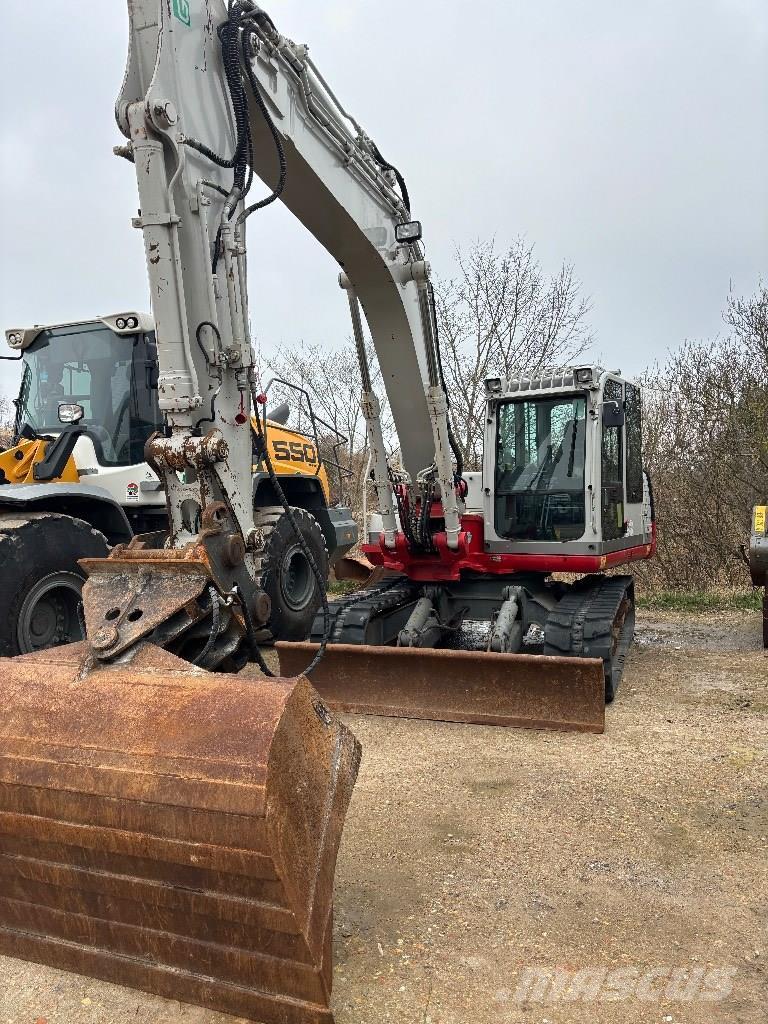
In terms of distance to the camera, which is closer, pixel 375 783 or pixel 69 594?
pixel 375 783

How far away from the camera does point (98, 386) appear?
21.4 feet

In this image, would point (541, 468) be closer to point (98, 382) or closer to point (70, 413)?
point (98, 382)

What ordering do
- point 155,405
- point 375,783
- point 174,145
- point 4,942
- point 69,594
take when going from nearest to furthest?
point 4,942 < point 174,145 < point 375,783 < point 69,594 < point 155,405

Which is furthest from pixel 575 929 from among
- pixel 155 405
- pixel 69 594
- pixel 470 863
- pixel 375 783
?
pixel 155 405

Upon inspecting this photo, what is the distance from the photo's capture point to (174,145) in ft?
10.6

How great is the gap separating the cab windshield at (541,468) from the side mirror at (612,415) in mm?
185

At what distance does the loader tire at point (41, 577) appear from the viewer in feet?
16.5

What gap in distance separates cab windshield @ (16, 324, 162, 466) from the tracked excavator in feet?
6.05

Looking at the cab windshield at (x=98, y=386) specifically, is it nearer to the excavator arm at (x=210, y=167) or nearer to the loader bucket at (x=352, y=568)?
the excavator arm at (x=210, y=167)

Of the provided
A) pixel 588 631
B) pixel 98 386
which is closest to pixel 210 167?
pixel 98 386

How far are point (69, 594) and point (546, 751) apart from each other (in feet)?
11.0

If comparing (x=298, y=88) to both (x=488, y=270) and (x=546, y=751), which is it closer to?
(x=546, y=751)

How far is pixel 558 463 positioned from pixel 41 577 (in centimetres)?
397

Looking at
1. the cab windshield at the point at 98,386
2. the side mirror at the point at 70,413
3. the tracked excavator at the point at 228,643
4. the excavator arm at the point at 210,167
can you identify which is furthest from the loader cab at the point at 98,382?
the excavator arm at the point at 210,167
